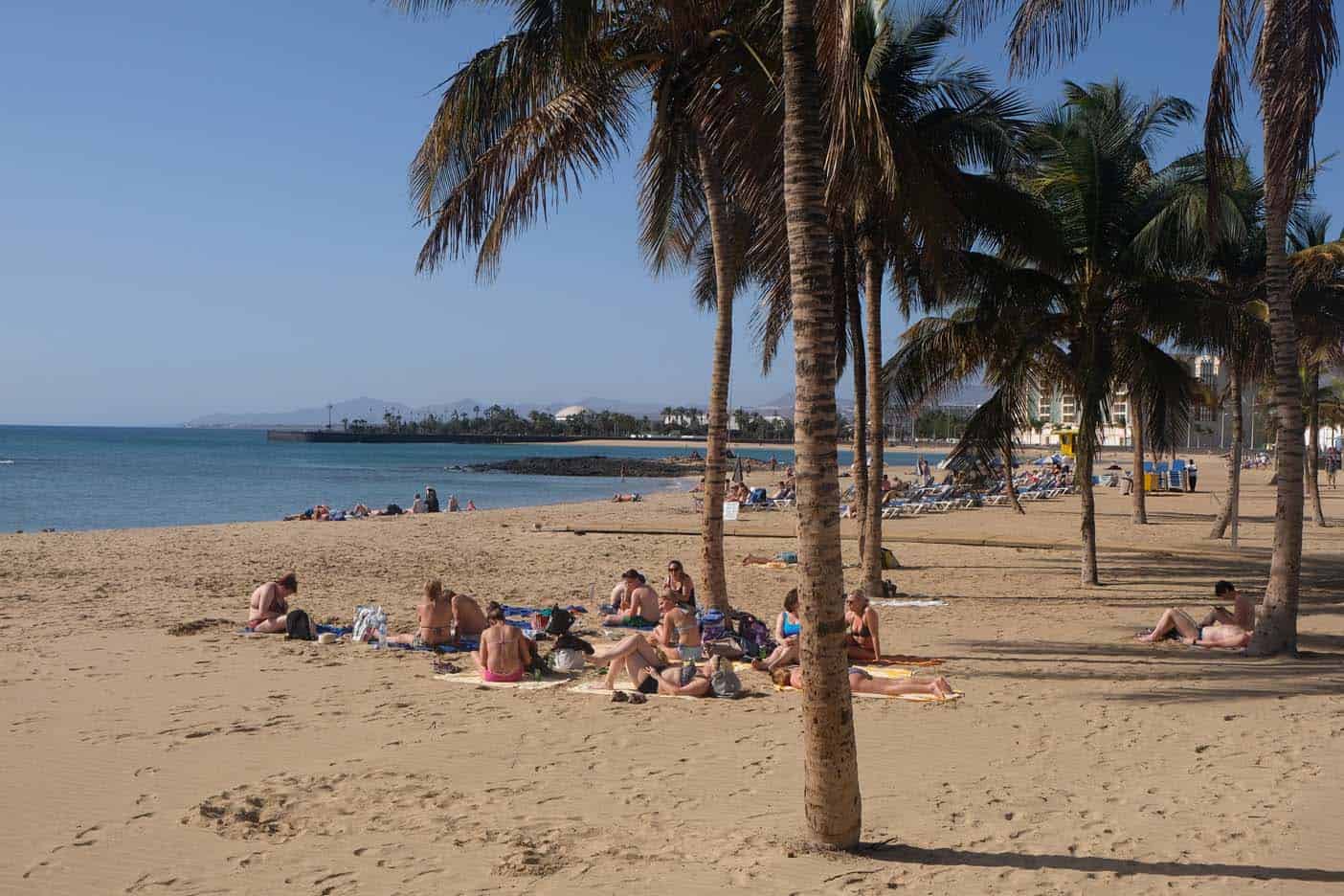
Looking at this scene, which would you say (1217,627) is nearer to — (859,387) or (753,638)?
(753,638)

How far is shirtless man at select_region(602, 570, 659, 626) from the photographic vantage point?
439 inches

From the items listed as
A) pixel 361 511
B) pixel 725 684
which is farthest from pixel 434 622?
pixel 361 511

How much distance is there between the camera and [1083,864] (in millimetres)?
4520

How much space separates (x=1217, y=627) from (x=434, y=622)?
725 cm

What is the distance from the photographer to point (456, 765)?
238 inches

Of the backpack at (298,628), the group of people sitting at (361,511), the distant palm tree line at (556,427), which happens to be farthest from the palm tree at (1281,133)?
the distant palm tree line at (556,427)

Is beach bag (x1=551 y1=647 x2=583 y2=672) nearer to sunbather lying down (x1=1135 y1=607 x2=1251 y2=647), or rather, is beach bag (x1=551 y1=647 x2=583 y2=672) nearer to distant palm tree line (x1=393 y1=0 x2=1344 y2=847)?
distant palm tree line (x1=393 y1=0 x2=1344 y2=847)

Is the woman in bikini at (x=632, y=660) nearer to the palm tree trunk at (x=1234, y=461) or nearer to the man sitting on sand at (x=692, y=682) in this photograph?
the man sitting on sand at (x=692, y=682)

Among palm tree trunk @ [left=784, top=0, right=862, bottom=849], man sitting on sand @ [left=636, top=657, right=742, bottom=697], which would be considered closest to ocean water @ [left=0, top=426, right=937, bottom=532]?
man sitting on sand @ [left=636, top=657, right=742, bottom=697]

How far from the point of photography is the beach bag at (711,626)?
941 cm

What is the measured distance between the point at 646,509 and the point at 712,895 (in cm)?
2666

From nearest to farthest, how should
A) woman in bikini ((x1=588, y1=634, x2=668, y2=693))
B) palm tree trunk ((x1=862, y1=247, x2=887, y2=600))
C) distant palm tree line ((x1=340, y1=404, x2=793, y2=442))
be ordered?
woman in bikini ((x1=588, y1=634, x2=668, y2=693)) → palm tree trunk ((x1=862, y1=247, x2=887, y2=600)) → distant palm tree line ((x1=340, y1=404, x2=793, y2=442))

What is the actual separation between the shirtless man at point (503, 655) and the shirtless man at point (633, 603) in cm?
277

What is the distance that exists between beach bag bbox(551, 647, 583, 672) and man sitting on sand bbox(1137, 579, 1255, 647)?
5481mm
